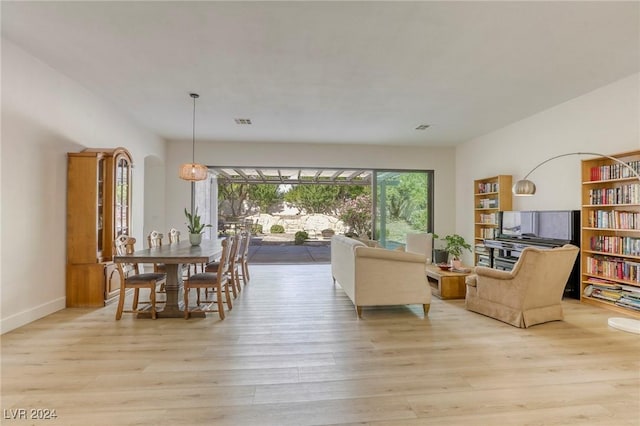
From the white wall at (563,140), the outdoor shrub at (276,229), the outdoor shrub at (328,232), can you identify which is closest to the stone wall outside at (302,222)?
the outdoor shrub at (276,229)

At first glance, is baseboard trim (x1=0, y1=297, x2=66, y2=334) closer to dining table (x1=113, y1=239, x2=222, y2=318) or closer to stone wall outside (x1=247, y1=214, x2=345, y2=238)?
dining table (x1=113, y1=239, x2=222, y2=318)

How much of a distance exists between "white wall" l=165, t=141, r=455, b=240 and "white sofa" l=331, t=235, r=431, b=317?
3915 mm

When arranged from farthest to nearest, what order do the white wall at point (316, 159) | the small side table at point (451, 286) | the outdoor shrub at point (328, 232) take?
1. the outdoor shrub at point (328, 232)
2. the white wall at point (316, 159)
3. the small side table at point (451, 286)

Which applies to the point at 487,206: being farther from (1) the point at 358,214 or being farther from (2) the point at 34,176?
(1) the point at 358,214

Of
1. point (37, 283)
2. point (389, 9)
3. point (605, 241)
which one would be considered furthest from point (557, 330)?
point (37, 283)

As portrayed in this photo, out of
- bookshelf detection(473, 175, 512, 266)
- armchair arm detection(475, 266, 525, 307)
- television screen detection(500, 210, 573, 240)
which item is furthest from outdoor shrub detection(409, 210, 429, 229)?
armchair arm detection(475, 266, 525, 307)

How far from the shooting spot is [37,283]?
348 cm

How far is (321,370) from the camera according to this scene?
2377 millimetres

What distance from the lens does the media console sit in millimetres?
4387

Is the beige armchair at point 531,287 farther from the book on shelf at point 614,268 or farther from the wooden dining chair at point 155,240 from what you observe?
the wooden dining chair at point 155,240

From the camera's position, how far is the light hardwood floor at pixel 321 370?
1.87 metres

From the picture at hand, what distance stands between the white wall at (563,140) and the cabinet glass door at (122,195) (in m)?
6.42

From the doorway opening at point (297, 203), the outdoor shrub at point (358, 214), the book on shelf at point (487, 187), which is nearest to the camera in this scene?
the book on shelf at point (487, 187)

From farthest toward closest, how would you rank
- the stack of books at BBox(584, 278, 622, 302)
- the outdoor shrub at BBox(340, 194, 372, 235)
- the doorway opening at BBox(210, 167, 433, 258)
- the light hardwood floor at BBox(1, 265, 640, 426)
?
the outdoor shrub at BBox(340, 194, 372, 235) < the doorway opening at BBox(210, 167, 433, 258) < the stack of books at BBox(584, 278, 622, 302) < the light hardwood floor at BBox(1, 265, 640, 426)
